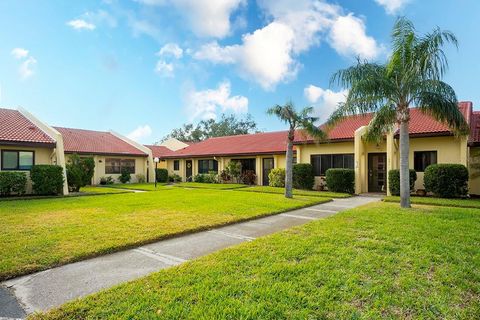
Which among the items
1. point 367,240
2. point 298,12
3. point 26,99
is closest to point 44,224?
point 367,240

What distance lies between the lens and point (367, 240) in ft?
19.0

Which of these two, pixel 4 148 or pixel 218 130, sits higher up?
pixel 218 130

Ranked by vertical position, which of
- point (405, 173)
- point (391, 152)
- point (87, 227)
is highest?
point (391, 152)

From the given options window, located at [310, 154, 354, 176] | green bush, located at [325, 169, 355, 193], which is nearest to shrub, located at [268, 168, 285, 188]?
window, located at [310, 154, 354, 176]

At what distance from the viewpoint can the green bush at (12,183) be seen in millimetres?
14031

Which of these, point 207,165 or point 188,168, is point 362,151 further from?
point 188,168

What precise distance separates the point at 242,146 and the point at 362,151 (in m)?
11.5

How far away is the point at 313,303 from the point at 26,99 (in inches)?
959

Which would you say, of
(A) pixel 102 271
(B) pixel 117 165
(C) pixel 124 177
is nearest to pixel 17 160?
(C) pixel 124 177

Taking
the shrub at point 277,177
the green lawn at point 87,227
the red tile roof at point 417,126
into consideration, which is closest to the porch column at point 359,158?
→ the red tile roof at point 417,126

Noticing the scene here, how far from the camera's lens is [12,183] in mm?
14250

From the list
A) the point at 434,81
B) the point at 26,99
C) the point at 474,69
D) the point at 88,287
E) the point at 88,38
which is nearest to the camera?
the point at 88,287

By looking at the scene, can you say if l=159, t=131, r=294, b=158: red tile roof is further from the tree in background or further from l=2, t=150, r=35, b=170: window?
the tree in background

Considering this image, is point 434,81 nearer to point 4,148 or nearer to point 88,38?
point 88,38
